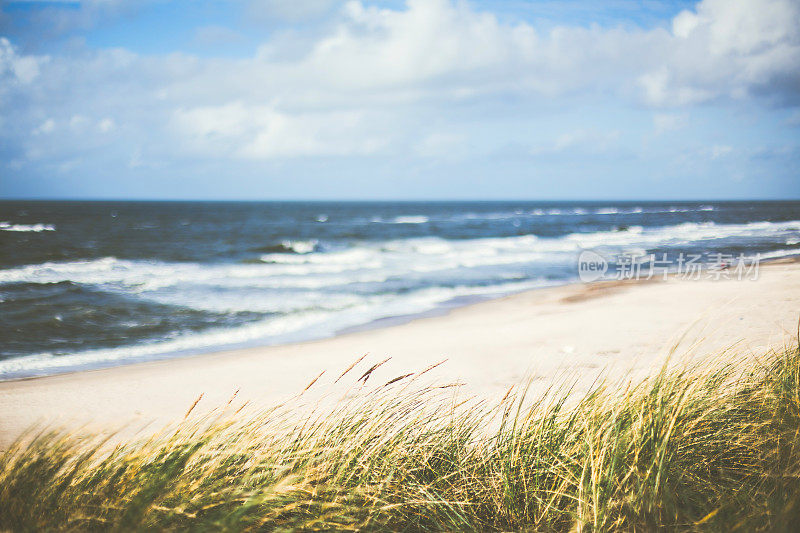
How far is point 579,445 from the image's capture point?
2.61 metres

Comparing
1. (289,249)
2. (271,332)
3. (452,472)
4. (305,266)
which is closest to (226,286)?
(305,266)

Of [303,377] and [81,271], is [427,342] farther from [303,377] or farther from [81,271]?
[81,271]

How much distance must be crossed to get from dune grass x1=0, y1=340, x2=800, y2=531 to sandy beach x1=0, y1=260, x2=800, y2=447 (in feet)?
4.84

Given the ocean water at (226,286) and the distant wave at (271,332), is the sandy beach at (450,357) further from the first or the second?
the ocean water at (226,286)

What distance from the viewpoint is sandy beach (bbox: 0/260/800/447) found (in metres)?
5.80

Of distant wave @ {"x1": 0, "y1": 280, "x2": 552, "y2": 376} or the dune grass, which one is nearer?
the dune grass

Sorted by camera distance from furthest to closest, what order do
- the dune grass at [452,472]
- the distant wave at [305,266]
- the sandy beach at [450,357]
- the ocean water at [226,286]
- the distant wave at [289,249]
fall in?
the distant wave at [289,249] → the distant wave at [305,266] → the ocean water at [226,286] → the sandy beach at [450,357] → the dune grass at [452,472]

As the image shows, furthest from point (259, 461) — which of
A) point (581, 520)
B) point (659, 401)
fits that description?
point (659, 401)

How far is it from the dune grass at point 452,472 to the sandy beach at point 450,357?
4.84 feet

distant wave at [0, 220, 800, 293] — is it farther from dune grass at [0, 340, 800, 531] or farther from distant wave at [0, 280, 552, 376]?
dune grass at [0, 340, 800, 531]

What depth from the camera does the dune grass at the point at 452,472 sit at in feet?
7.05

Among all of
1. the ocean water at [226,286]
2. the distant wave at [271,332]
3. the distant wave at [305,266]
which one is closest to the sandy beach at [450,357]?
the distant wave at [271,332]

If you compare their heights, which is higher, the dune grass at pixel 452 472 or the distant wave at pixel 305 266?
the dune grass at pixel 452 472

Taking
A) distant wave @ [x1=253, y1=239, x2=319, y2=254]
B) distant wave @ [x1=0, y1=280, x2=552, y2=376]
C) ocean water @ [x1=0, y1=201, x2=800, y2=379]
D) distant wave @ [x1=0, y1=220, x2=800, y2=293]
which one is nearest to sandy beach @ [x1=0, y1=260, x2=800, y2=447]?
distant wave @ [x1=0, y1=280, x2=552, y2=376]
